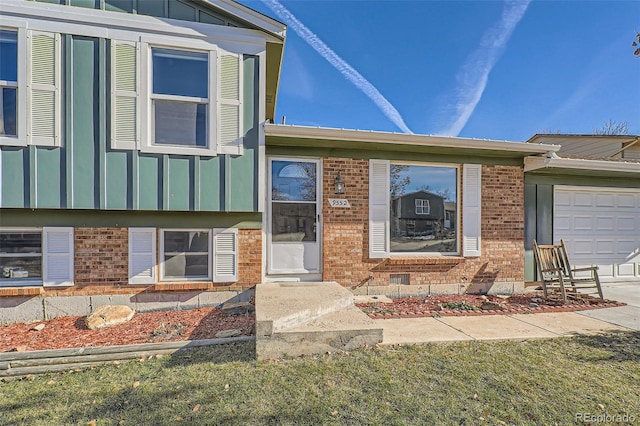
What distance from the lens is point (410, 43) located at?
10.1 metres

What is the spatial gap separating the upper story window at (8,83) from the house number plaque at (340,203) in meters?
4.78

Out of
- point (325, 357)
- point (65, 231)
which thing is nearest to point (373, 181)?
point (325, 357)

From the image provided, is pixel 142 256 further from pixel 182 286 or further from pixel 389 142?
pixel 389 142

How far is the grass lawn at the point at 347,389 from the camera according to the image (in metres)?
2.42

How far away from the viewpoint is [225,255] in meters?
5.16

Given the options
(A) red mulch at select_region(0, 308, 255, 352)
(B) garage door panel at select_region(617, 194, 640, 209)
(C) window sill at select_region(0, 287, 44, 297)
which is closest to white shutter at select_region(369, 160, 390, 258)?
(A) red mulch at select_region(0, 308, 255, 352)

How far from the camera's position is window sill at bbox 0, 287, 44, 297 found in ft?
14.7

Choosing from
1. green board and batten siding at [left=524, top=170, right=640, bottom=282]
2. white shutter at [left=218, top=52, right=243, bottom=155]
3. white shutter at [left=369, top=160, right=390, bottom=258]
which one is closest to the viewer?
white shutter at [left=218, top=52, right=243, bottom=155]

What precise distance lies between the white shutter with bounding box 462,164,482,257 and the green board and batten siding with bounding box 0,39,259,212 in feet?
15.3

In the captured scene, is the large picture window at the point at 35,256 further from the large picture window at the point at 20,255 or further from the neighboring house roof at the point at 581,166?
the neighboring house roof at the point at 581,166

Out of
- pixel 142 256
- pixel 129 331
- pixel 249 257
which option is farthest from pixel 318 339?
pixel 142 256

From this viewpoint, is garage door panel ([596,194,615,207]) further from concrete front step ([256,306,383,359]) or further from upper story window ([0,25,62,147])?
upper story window ([0,25,62,147])

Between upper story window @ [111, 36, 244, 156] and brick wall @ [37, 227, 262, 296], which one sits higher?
upper story window @ [111, 36, 244, 156]

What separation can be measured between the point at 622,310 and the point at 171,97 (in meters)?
8.10
